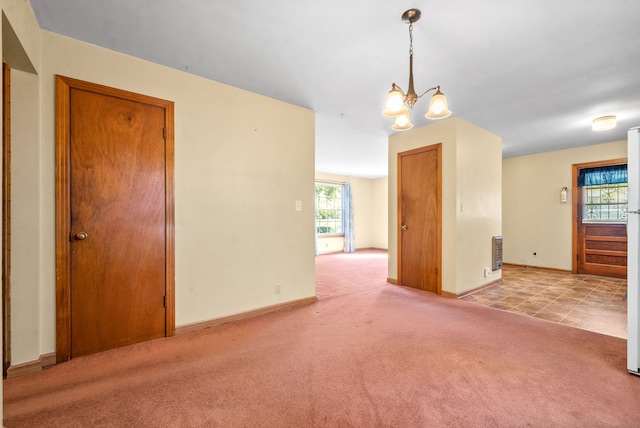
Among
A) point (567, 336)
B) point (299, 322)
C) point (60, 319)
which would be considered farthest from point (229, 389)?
point (567, 336)

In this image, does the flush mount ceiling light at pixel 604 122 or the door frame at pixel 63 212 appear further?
the flush mount ceiling light at pixel 604 122

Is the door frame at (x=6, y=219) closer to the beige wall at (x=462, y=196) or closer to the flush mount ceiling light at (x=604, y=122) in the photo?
the beige wall at (x=462, y=196)

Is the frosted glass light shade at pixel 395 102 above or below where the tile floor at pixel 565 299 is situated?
above

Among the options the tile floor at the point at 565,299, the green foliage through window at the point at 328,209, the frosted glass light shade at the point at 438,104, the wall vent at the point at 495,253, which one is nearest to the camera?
the frosted glass light shade at the point at 438,104

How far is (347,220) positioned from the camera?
8609 mm

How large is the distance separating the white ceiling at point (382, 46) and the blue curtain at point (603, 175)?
6.16 ft

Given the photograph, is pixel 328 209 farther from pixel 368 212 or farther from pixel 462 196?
pixel 462 196

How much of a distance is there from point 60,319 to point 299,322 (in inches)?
74.1

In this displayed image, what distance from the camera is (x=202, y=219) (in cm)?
267

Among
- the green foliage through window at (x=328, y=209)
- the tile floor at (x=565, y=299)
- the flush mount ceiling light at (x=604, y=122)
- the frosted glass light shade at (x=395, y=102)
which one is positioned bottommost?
the tile floor at (x=565, y=299)

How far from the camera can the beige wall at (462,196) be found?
3.69 metres

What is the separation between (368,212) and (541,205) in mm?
4762

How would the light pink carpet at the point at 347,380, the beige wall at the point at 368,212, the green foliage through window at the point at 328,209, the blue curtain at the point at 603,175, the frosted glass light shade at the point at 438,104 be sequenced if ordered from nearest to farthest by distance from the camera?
1. the light pink carpet at the point at 347,380
2. the frosted glass light shade at the point at 438,104
3. the blue curtain at the point at 603,175
4. the green foliage through window at the point at 328,209
5. the beige wall at the point at 368,212

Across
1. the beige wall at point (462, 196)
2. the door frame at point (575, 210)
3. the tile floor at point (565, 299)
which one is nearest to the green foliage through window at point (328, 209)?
the beige wall at point (462, 196)
